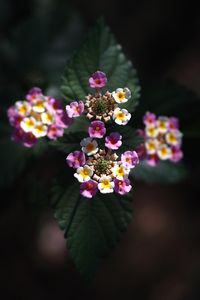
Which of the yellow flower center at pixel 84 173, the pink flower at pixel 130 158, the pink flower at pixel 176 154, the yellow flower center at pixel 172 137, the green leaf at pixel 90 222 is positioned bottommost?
the green leaf at pixel 90 222

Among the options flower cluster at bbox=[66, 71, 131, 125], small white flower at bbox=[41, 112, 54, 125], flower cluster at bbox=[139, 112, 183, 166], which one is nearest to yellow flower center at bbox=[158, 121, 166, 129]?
flower cluster at bbox=[139, 112, 183, 166]

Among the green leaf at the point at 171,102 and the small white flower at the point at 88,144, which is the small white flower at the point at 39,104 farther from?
the green leaf at the point at 171,102

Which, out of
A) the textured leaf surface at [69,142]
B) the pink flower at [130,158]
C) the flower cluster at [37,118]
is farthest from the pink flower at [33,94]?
the pink flower at [130,158]

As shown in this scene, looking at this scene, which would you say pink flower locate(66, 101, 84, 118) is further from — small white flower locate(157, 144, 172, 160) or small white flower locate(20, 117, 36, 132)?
small white flower locate(157, 144, 172, 160)

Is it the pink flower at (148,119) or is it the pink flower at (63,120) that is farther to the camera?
the pink flower at (148,119)

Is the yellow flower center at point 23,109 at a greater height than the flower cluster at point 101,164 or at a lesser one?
greater

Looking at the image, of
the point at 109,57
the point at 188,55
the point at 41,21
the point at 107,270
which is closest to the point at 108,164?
the point at 109,57

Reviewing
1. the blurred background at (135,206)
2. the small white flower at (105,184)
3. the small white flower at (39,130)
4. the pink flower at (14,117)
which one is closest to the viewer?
the small white flower at (105,184)
